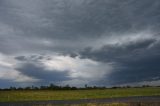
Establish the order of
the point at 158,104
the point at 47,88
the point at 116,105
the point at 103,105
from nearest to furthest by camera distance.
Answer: the point at 158,104 < the point at 103,105 < the point at 116,105 < the point at 47,88

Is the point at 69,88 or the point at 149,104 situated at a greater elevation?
the point at 69,88

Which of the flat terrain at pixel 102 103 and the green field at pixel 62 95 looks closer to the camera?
the flat terrain at pixel 102 103

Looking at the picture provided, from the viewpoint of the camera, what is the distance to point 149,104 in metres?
18.7

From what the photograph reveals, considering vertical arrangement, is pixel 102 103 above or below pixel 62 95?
below

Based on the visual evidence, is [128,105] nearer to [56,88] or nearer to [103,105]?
[103,105]

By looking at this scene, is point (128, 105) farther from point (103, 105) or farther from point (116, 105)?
point (116, 105)

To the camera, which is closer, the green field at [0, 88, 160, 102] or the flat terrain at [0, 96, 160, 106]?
the flat terrain at [0, 96, 160, 106]

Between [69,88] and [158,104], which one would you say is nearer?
[158,104]

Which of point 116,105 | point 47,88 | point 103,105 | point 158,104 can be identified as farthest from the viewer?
point 47,88

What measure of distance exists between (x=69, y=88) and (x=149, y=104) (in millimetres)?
141157

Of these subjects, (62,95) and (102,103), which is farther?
(62,95)

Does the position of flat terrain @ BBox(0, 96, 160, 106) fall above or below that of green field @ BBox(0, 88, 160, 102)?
below

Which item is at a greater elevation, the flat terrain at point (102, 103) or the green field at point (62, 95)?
the green field at point (62, 95)

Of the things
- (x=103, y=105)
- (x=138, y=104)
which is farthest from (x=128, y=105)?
(x=103, y=105)
